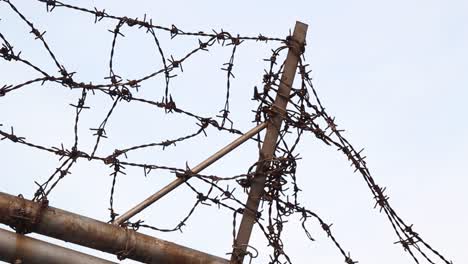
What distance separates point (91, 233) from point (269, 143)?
4.19ft

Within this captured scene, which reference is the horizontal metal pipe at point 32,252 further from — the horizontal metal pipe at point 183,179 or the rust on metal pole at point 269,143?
the rust on metal pole at point 269,143

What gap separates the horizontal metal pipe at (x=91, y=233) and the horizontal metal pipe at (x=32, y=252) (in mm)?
75

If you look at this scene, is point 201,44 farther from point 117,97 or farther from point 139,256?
point 139,256

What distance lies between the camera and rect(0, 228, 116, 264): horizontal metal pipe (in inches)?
161

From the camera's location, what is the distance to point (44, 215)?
4227 millimetres

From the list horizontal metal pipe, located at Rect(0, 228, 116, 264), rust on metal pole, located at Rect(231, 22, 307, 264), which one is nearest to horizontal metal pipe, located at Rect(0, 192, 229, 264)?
horizontal metal pipe, located at Rect(0, 228, 116, 264)

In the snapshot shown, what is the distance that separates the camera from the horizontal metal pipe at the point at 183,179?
4547mm

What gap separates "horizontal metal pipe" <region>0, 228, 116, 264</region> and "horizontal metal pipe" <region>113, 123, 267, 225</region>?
0.37 metres

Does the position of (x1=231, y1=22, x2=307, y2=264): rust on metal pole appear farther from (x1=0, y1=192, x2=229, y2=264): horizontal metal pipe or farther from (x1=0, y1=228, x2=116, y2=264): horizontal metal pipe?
(x1=0, y1=228, x2=116, y2=264): horizontal metal pipe

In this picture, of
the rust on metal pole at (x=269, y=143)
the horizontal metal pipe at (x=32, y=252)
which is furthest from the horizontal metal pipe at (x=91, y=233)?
the rust on metal pole at (x=269, y=143)

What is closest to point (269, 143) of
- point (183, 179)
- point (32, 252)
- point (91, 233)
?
point (183, 179)

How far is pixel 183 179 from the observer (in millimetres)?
4738

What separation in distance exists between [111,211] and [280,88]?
1.34 meters

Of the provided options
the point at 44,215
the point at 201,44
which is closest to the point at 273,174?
the point at 201,44
